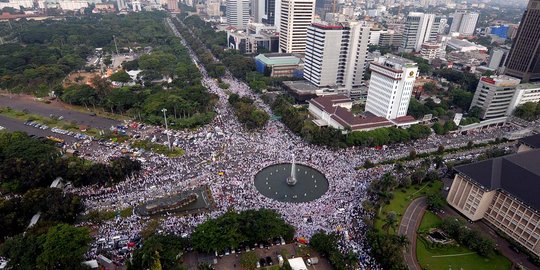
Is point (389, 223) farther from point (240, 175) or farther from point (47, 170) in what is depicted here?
point (47, 170)

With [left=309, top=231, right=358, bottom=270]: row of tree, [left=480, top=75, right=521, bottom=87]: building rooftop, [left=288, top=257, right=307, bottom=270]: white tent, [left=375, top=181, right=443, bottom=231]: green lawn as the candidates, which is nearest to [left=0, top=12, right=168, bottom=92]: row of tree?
[left=288, top=257, right=307, bottom=270]: white tent

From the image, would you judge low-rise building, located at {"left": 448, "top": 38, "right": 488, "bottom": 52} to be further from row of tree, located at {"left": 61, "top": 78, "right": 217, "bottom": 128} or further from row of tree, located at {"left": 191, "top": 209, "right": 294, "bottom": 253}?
row of tree, located at {"left": 191, "top": 209, "right": 294, "bottom": 253}

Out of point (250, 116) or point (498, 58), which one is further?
point (498, 58)

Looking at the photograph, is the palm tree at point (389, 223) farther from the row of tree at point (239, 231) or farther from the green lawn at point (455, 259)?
the row of tree at point (239, 231)

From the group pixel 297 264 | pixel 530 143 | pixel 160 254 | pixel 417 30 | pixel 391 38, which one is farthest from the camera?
pixel 391 38

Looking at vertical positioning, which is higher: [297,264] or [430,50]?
[430,50]

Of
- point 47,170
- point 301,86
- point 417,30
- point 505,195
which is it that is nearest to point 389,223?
point 505,195

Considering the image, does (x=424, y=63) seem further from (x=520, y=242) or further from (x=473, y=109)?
(x=520, y=242)
